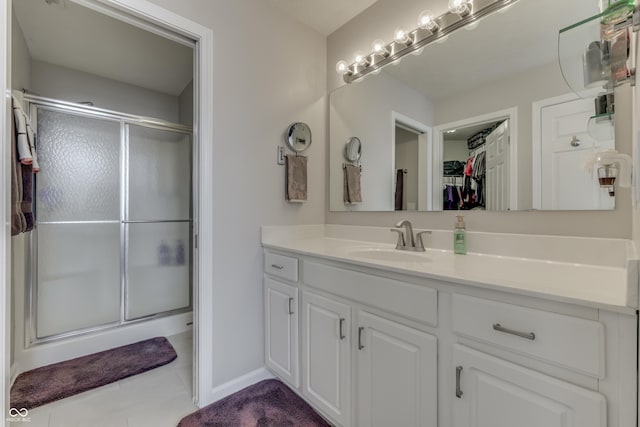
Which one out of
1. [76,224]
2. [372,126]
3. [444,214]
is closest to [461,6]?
[372,126]

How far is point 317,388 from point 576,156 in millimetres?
1554

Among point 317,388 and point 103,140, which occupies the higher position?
point 103,140

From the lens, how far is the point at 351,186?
198 cm

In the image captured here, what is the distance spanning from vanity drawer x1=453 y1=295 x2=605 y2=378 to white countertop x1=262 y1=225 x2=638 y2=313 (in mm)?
58

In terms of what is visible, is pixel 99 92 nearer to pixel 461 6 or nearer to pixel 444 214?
pixel 461 6

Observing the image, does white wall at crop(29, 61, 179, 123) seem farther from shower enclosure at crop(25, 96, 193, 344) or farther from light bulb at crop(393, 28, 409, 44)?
light bulb at crop(393, 28, 409, 44)

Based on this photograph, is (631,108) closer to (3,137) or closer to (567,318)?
(567,318)

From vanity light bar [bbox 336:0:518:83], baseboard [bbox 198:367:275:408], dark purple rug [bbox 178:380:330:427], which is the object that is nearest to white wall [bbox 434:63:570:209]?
vanity light bar [bbox 336:0:518:83]

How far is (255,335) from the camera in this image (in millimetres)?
1730

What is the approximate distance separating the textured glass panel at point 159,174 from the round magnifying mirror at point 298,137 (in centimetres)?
149

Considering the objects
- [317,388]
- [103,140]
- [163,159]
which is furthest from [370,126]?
[103,140]

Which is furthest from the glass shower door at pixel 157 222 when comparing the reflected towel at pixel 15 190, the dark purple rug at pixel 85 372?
the reflected towel at pixel 15 190

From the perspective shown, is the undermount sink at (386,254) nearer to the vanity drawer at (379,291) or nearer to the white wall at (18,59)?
the vanity drawer at (379,291)

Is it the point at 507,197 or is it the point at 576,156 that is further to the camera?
the point at 507,197
